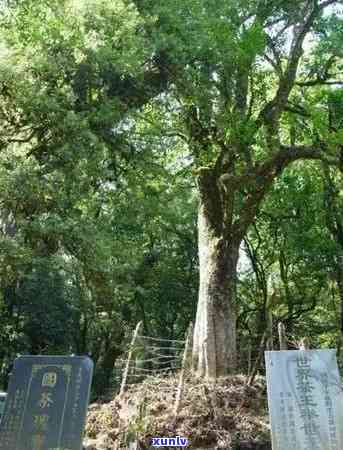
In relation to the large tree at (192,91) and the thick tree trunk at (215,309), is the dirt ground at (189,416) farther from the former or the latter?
the large tree at (192,91)

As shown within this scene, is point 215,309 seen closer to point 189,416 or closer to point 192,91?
point 189,416

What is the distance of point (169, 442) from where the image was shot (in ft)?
21.1

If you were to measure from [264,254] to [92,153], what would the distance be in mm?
9604

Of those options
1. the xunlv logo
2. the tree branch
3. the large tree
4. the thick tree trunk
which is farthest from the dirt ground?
the tree branch

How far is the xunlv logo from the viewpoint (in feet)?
21.0

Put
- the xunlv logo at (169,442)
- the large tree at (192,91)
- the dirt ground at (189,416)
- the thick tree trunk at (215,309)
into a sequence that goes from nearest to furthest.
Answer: the xunlv logo at (169,442), the dirt ground at (189,416), the large tree at (192,91), the thick tree trunk at (215,309)

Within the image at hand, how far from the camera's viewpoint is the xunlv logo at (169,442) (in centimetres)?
640

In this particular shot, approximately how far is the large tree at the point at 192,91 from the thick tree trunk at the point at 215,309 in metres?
0.02

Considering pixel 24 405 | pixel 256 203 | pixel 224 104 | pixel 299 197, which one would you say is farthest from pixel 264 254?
pixel 24 405

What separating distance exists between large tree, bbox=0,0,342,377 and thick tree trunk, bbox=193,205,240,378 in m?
0.02

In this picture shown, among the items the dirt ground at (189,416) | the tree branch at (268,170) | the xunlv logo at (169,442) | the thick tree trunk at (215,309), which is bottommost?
the xunlv logo at (169,442)

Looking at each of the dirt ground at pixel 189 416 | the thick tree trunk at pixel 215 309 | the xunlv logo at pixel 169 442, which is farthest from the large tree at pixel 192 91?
the xunlv logo at pixel 169 442

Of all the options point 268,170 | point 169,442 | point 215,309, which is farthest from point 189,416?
point 268,170

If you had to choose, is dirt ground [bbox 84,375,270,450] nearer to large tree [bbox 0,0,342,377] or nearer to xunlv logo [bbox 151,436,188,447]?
xunlv logo [bbox 151,436,188,447]
